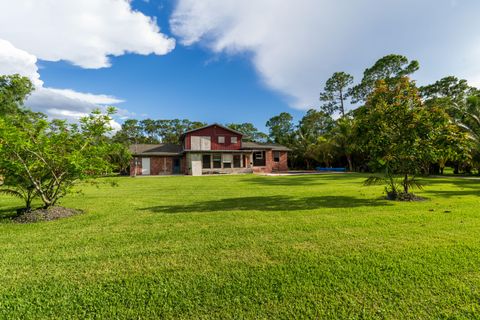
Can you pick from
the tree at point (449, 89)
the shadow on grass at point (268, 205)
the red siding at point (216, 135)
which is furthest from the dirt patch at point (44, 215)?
the tree at point (449, 89)

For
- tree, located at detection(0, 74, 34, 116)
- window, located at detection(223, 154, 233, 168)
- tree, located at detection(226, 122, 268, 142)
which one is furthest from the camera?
tree, located at detection(226, 122, 268, 142)

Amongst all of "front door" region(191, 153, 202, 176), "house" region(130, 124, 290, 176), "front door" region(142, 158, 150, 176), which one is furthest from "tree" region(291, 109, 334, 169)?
"front door" region(142, 158, 150, 176)

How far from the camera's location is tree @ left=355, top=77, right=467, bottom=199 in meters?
7.47

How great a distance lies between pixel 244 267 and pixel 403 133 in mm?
7408

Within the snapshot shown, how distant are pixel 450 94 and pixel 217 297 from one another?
42.7 m

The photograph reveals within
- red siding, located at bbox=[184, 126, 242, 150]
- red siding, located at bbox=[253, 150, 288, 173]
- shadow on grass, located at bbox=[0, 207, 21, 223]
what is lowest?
shadow on grass, located at bbox=[0, 207, 21, 223]

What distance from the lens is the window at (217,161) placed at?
91.3 ft

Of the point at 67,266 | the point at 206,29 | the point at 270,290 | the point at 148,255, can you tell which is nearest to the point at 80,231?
the point at 67,266

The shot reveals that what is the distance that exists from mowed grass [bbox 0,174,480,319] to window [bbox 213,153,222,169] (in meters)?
22.2

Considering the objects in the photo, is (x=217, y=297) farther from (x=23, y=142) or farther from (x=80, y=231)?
(x=23, y=142)

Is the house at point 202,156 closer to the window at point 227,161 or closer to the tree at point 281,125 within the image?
the window at point 227,161

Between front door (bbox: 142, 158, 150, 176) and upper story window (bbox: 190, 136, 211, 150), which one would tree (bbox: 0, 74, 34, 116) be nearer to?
front door (bbox: 142, 158, 150, 176)

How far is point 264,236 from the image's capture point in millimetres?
4324

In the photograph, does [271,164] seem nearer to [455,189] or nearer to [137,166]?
[137,166]
